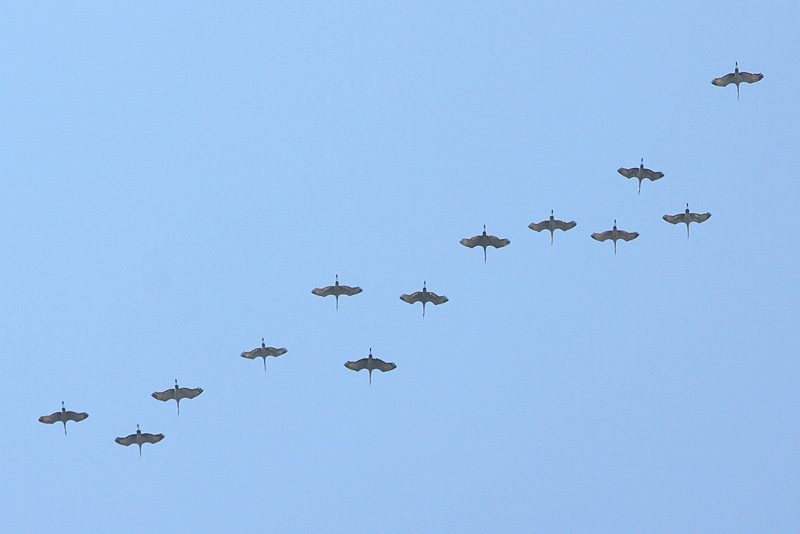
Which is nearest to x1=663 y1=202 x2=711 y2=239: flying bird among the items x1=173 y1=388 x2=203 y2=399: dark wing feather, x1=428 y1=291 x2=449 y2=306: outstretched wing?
x1=428 y1=291 x2=449 y2=306: outstretched wing

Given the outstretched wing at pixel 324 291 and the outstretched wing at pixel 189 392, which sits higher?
the outstretched wing at pixel 324 291

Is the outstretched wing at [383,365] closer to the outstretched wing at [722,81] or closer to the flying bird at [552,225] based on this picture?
the flying bird at [552,225]

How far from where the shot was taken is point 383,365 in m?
95.9

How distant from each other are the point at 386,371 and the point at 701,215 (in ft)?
83.2

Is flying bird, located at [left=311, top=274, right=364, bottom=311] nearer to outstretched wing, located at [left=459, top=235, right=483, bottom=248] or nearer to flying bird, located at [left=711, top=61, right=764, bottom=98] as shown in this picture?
outstretched wing, located at [left=459, top=235, right=483, bottom=248]

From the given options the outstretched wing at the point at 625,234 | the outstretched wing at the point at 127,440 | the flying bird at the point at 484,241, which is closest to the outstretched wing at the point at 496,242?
the flying bird at the point at 484,241

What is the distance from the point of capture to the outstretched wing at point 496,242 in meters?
95.4

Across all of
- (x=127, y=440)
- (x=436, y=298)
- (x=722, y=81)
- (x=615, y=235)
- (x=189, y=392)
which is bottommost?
(x=127, y=440)

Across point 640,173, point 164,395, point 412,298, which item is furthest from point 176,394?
point 640,173

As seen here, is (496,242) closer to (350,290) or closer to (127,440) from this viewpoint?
(350,290)

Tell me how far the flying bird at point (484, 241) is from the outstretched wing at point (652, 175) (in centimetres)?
1114

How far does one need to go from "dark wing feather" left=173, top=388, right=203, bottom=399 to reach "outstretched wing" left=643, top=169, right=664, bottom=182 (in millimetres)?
35463

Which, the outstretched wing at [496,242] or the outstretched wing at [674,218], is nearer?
the outstretched wing at [496,242]

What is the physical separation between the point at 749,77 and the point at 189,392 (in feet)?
149
